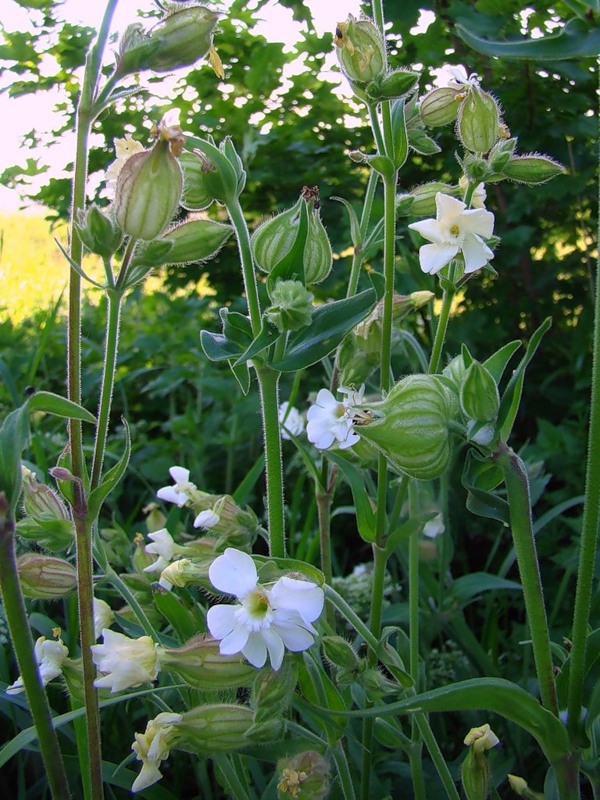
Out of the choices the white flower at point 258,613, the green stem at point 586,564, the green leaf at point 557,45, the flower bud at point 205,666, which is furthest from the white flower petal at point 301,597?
the green leaf at point 557,45

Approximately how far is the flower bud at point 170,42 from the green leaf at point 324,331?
0.85 feet

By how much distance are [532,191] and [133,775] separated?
5.27ft

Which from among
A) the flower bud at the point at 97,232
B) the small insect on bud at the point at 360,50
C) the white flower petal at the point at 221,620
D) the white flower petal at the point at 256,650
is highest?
the small insect on bud at the point at 360,50

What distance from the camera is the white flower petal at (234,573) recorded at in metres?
0.61

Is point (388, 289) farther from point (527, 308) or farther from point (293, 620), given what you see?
point (527, 308)

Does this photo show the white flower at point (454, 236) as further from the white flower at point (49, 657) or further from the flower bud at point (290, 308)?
the white flower at point (49, 657)

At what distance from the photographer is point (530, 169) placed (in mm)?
807

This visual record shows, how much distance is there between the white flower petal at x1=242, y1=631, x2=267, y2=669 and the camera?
60 centimetres

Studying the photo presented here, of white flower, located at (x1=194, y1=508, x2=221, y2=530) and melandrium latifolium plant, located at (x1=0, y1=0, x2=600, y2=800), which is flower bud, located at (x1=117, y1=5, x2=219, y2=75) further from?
white flower, located at (x1=194, y1=508, x2=221, y2=530)

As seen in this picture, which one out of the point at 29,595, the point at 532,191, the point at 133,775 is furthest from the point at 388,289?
the point at 532,191

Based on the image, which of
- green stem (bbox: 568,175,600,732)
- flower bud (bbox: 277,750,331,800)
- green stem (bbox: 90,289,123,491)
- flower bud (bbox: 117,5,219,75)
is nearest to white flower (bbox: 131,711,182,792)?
flower bud (bbox: 277,750,331,800)

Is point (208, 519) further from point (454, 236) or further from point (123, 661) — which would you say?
point (454, 236)

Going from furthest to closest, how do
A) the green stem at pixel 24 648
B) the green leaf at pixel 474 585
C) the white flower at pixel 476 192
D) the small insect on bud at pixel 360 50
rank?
1. the green leaf at pixel 474 585
2. the white flower at pixel 476 192
3. the small insect on bud at pixel 360 50
4. the green stem at pixel 24 648

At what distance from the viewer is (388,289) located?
79 centimetres
